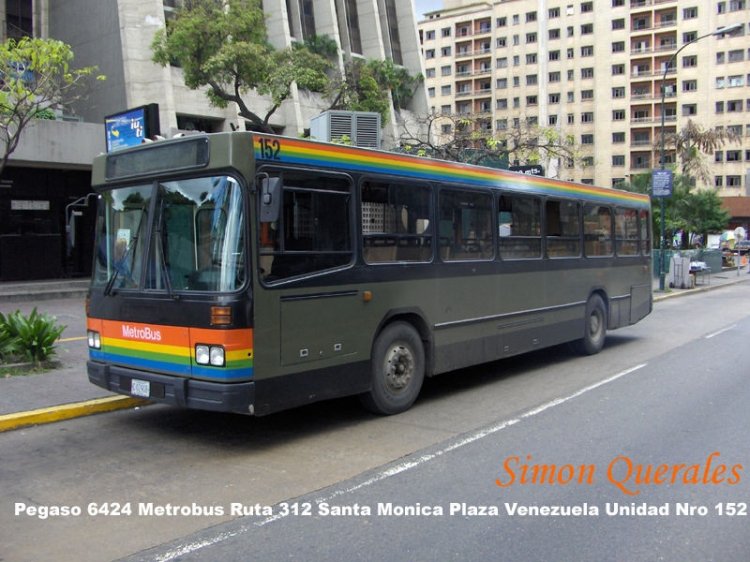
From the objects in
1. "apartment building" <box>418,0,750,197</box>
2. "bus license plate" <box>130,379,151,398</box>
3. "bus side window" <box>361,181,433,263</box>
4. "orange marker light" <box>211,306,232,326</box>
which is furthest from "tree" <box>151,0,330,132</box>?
"apartment building" <box>418,0,750,197</box>

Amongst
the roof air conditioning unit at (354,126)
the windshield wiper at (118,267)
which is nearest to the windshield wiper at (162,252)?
the windshield wiper at (118,267)

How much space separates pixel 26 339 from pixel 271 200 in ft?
17.7

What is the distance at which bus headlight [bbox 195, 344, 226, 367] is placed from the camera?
19.0 ft

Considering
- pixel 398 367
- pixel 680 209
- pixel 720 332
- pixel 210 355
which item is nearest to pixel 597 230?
pixel 720 332

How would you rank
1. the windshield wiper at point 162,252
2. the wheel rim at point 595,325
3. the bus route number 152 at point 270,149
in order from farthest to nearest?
the wheel rim at point 595,325, the windshield wiper at point 162,252, the bus route number 152 at point 270,149

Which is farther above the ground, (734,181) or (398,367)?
(734,181)

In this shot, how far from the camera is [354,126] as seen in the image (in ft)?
38.5

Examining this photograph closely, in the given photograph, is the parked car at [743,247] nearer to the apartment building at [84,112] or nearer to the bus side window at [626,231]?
the apartment building at [84,112]

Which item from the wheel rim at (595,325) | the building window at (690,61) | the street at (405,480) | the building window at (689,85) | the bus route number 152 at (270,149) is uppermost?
the building window at (690,61)

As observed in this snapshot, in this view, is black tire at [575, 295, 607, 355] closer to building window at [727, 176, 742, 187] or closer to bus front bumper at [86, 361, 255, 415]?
bus front bumper at [86, 361, 255, 415]

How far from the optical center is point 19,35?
→ 23562 millimetres

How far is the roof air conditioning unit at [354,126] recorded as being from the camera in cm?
1170

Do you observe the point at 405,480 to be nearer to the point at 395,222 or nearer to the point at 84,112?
the point at 395,222

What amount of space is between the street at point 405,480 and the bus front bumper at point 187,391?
502 mm
